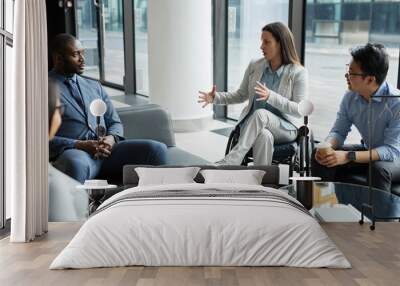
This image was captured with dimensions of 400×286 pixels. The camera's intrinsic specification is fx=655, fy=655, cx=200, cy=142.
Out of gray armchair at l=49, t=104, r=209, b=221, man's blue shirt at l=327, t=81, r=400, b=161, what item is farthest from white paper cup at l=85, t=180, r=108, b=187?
man's blue shirt at l=327, t=81, r=400, b=161

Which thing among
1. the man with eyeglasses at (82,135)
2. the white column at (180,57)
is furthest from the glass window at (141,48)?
the man with eyeglasses at (82,135)

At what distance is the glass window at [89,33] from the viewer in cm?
622

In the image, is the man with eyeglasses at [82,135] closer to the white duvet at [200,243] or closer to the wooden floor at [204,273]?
the wooden floor at [204,273]

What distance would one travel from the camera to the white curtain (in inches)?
204

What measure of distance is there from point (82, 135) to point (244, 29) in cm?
182

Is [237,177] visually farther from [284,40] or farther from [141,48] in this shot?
[141,48]

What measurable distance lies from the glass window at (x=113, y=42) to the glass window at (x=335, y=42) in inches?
70.0

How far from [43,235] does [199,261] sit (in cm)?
171

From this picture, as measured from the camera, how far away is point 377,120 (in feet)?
19.7

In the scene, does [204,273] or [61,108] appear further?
[61,108]

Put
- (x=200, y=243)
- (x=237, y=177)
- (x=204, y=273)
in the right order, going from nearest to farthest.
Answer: (x=204, y=273) → (x=200, y=243) → (x=237, y=177)

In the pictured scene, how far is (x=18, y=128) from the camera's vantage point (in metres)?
5.23

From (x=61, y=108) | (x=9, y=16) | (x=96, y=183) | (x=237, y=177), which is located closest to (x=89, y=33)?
(x=61, y=108)

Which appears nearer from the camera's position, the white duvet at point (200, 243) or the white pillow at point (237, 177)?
the white duvet at point (200, 243)
